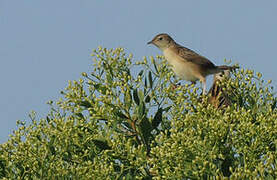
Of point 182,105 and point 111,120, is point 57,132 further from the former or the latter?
point 182,105

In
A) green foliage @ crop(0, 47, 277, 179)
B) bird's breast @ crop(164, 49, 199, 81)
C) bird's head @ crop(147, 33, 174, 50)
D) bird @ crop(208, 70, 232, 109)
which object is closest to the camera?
green foliage @ crop(0, 47, 277, 179)

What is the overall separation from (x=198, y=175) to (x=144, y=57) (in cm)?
345

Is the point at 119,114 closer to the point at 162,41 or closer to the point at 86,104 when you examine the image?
the point at 86,104

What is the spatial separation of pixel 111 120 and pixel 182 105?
1.38 metres

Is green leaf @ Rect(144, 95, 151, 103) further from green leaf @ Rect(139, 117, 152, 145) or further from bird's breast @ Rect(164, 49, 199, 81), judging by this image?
bird's breast @ Rect(164, 49, 199, 81)

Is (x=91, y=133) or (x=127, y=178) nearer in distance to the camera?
(x=127, y=178)

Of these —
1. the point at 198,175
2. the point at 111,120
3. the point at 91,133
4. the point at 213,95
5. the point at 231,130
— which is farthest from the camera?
the point at 213,95

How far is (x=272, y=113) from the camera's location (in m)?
11.6

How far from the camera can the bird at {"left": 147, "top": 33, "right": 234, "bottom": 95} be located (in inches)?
615

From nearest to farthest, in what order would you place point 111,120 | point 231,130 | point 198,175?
point 198,175 < point 231,130 < point 111,120

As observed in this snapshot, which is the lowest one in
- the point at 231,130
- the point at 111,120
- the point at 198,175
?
the point at 198,175

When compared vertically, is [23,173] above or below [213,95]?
below

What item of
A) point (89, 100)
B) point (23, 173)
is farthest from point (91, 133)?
point (23, 173)

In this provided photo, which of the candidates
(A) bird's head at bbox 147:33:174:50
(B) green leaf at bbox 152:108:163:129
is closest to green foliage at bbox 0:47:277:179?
(B) green leaf at bbox 152:108:163:129
